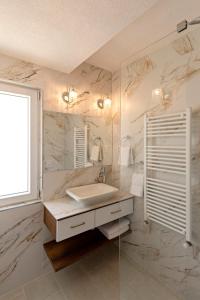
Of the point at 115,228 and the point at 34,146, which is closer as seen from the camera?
the point at 34,146

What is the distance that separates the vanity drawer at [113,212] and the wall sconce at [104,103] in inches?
51.7

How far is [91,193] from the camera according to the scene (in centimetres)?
193

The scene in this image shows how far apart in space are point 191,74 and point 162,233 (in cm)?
154

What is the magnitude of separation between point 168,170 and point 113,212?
76 cm

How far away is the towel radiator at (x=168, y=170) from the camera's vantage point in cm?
135

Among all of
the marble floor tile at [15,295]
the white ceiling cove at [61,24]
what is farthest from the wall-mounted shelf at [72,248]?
the white ceiling cove at [61,24]

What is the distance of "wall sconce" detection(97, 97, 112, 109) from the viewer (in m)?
2.20

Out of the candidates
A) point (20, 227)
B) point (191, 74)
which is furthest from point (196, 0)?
point (20, 227)

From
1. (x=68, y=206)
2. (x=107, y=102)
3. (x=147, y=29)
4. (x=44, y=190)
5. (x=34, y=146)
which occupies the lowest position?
(x=68, y=206)

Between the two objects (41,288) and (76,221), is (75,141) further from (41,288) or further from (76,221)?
(41,288)

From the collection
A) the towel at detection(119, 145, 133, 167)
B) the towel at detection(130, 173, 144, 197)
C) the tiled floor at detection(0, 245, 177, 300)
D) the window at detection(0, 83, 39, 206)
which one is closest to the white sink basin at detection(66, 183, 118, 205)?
the towel at detection(130, 173, 144, 197)

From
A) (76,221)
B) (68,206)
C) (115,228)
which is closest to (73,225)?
(76,221)

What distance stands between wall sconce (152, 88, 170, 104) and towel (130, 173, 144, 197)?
2.76 ft

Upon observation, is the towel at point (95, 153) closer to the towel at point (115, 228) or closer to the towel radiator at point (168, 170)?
the towel radiator at point (168, 170)
